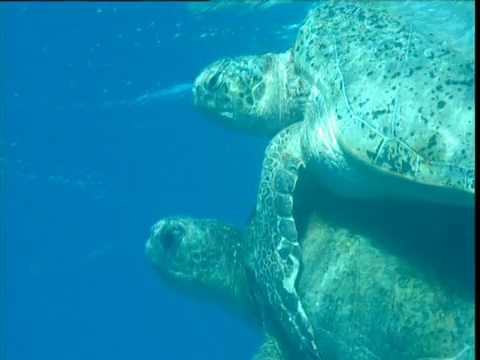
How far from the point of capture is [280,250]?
5.79m

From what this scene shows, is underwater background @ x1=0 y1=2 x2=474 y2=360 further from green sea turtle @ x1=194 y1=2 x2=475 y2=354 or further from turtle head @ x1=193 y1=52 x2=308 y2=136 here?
turtle head @ x1=193 y1=52 x2=308 y2=136

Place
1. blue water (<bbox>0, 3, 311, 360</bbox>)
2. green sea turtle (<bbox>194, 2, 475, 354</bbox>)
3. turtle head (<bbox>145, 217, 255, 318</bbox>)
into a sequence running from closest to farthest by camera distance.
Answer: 1. green sea turtle (<bbox>194, 2, 475, 354</bbox>)
2. turtle head (<bbox>145, 217, 255, 318</bbox>)
3. blue water (<bbox>0, 3, 311, 360</bbox>)

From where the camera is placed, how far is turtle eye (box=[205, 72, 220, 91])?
7495 millimetres

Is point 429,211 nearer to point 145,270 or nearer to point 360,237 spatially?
point 360,237

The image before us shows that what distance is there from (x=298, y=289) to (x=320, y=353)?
29.3 inches

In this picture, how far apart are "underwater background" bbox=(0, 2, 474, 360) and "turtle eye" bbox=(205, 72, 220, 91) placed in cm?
319

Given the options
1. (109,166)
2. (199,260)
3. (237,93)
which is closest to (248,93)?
(237,93)

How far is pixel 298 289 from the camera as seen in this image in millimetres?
5715

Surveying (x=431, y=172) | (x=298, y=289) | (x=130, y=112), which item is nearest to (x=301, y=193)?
(x=298, y=289)

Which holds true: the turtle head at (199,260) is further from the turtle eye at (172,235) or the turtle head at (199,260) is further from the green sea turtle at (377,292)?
the green sea turtle at (377,292)

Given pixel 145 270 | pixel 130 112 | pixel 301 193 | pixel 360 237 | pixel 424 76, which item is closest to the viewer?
pixel 424 76

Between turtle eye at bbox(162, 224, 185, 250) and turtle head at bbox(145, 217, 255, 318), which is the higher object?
turtle eye at bbox(162, 224, 185, 250)

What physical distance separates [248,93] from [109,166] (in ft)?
44.3

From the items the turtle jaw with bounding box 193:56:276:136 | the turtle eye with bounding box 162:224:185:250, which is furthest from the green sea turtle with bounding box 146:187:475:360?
the turtle jaw with bounding box 193:56:276:136
